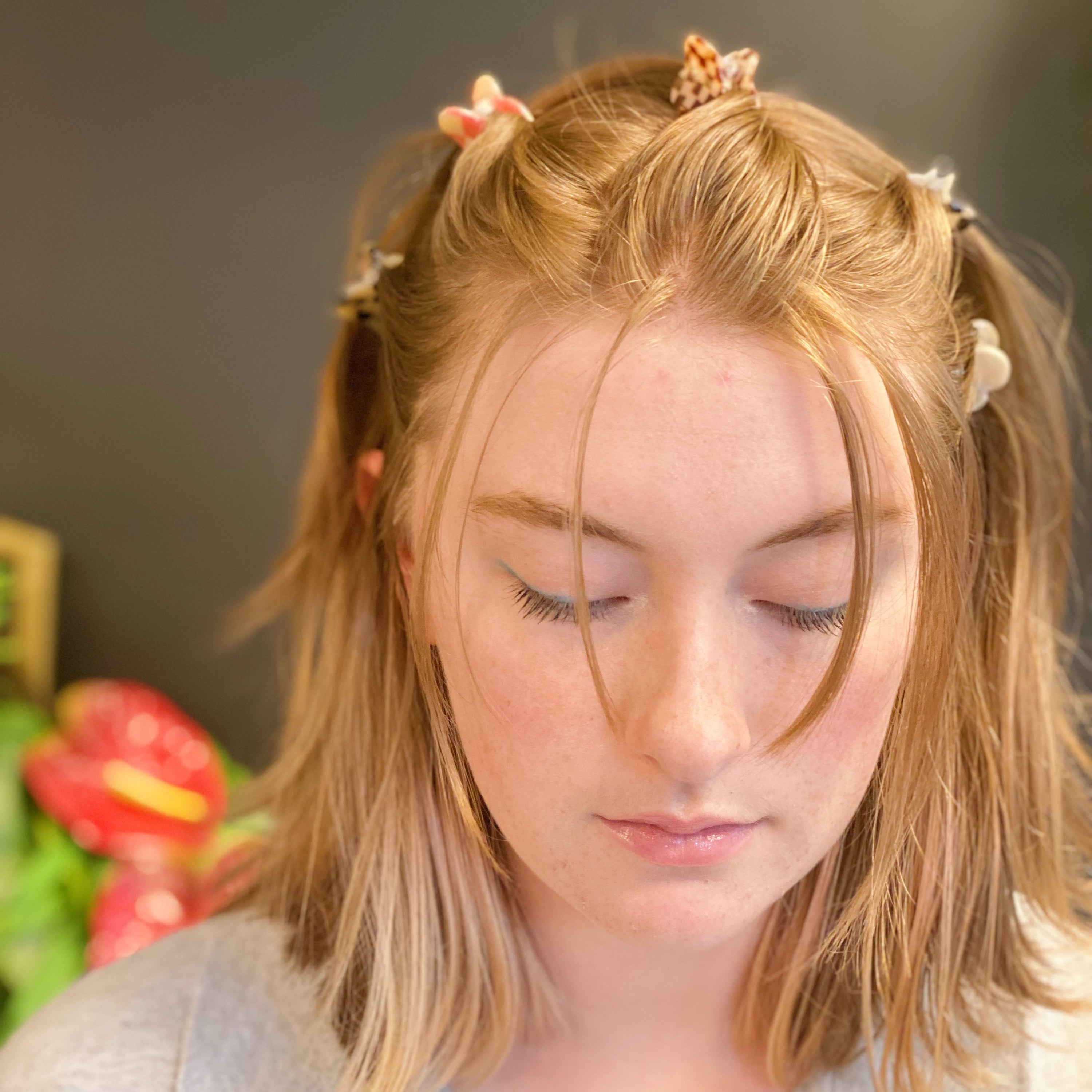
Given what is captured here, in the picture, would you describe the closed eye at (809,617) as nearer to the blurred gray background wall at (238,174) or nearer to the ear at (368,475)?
the ear at (368,475)

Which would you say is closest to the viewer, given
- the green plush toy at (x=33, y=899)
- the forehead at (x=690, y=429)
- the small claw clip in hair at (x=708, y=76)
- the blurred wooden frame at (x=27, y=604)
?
the forehead at (x=690, y=429)

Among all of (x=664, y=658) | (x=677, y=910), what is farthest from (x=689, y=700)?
(x=677, y=910)

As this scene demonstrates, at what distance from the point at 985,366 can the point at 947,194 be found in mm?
116

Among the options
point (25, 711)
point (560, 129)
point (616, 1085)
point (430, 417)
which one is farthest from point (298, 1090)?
point (25, 711)

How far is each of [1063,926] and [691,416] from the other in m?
0.51

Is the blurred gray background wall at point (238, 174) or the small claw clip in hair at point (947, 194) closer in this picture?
the small claw clip in hair at point (947, 194)

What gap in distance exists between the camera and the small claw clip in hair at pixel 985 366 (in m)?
0.70

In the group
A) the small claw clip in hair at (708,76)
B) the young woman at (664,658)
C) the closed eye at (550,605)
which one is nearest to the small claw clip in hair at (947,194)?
the young woman at (664,658)

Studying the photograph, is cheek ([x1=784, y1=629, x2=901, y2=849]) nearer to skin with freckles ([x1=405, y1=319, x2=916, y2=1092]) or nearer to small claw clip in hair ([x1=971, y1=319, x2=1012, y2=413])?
skin with freckles ([x1=405, y1=319, x2=916, y2=1092])

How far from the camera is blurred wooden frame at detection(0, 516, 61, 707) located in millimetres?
1451

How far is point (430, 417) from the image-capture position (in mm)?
660

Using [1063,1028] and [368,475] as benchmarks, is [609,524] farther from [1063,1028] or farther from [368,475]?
[1063,1028]

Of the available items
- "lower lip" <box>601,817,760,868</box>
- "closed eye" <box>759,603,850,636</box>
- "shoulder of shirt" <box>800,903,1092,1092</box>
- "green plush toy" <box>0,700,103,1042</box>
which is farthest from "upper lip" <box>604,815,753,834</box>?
"green plush toy" <box>0,700,103,1042</box>

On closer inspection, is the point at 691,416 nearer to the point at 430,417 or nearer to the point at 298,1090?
the point at 430,417
